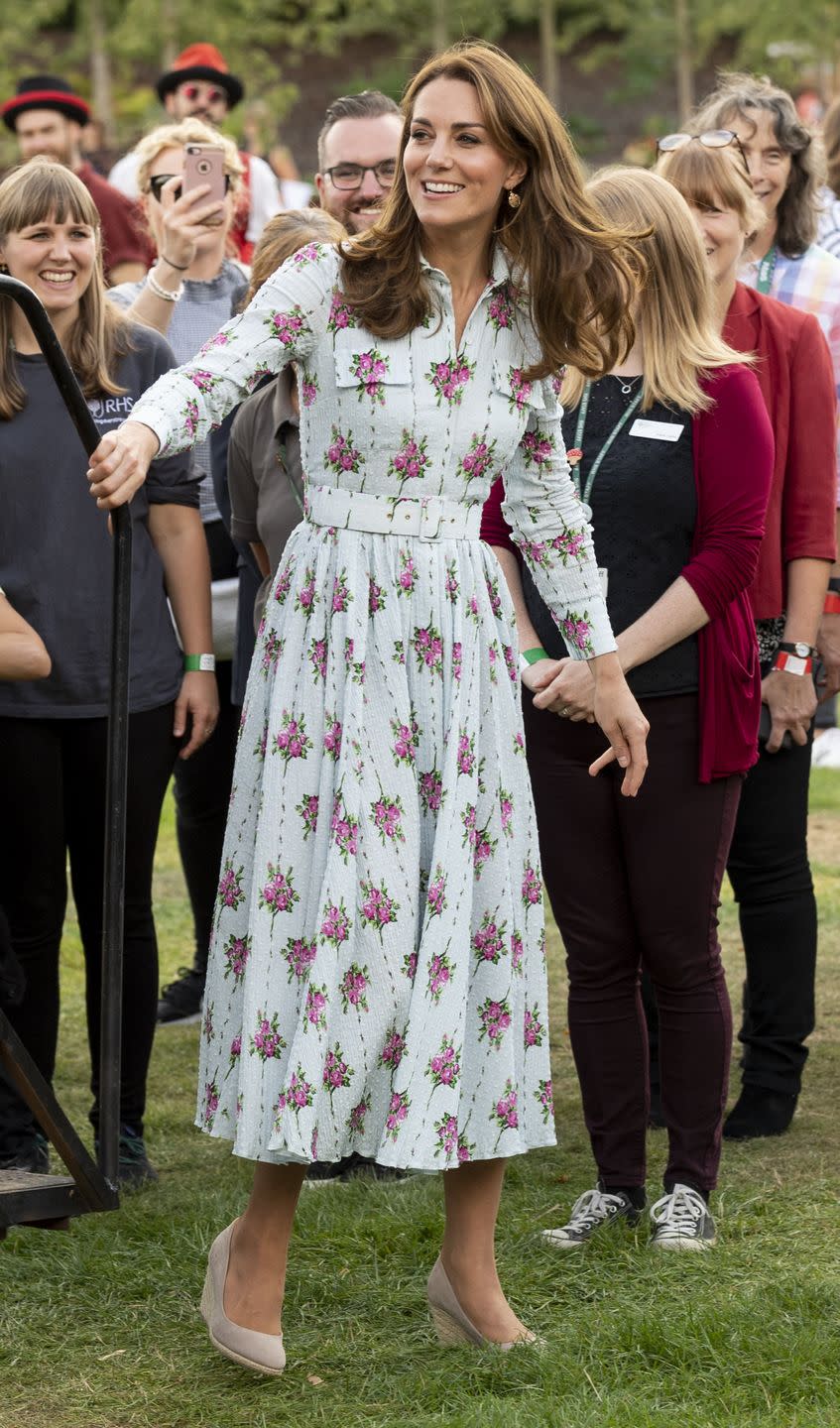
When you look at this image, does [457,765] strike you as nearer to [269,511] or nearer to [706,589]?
[706,589]

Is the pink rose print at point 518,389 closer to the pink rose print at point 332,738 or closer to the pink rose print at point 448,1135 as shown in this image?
the pink rose print at point 332,738

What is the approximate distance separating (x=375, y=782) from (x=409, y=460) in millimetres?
538

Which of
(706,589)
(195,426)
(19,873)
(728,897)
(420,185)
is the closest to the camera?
(195,426)

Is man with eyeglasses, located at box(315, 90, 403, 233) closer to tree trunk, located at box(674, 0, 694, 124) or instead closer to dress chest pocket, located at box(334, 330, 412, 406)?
dress chest pocket, located at box(334, 330, 412, 406)

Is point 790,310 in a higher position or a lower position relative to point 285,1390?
higher

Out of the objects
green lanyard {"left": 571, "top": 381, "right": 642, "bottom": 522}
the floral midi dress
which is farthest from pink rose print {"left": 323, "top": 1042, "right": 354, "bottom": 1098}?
green lanyard {"left": 571, "top": 381, "right": 642, "bottom": 522}

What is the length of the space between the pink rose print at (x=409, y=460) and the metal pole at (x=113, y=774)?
1.54 ft

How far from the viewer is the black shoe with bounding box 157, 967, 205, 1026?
5973 mm

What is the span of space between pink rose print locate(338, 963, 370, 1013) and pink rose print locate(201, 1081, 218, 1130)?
320 mm

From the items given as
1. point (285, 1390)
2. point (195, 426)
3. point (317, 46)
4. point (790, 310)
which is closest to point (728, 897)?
point (790, 310)

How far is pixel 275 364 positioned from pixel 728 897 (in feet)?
15.3

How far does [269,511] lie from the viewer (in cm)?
455

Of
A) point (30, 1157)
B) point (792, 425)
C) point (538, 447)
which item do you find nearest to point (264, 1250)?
point (30, 1157)

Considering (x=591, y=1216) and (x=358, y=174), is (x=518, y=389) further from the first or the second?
(x=358, y=174)
